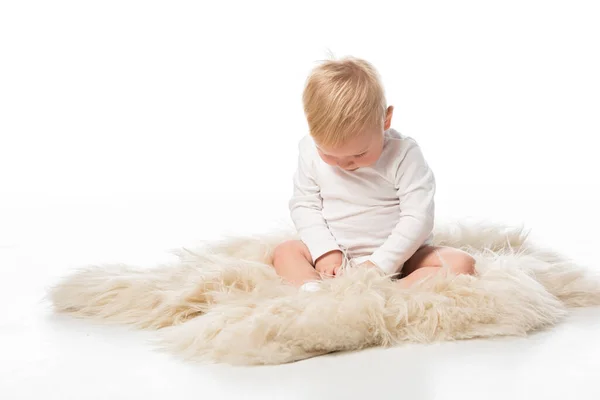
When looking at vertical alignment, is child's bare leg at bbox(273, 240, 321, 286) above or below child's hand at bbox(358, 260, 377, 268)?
below

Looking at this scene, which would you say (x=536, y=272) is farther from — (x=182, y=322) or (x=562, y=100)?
(x=562, y=100)

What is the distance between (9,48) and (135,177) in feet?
3.24

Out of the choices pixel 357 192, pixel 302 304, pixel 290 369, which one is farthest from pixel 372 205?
pixel 290 369

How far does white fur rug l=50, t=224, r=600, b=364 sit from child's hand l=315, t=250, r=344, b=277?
13 cm

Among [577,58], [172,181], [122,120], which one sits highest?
[577,58]

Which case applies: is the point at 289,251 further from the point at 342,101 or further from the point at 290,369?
the point at 290,369

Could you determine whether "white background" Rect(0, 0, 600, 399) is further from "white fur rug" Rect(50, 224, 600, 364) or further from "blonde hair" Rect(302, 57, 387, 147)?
"blonde hair" Rect(302, 57, 387, 147)

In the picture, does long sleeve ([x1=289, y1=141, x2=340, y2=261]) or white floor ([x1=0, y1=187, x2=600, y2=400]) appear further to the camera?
long sleeve ([x1=289, y1=141, x2=340, y2=261])

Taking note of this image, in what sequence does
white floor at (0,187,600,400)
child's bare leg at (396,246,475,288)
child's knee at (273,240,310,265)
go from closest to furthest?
white floor at (0,187,600,400), child's bare leg at (396,246,475,288), child's knee at (273,240,310,265)

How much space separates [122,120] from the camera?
4.34 meters

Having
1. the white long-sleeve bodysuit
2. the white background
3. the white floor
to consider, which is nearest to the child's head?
the white long-sleeve bodysuit

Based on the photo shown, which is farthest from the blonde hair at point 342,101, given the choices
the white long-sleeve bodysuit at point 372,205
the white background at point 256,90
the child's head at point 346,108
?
the white background at point 256,90

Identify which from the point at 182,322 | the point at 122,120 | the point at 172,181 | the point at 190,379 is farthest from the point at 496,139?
the point at 190,379

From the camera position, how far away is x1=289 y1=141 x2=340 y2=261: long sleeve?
2.04 meters
